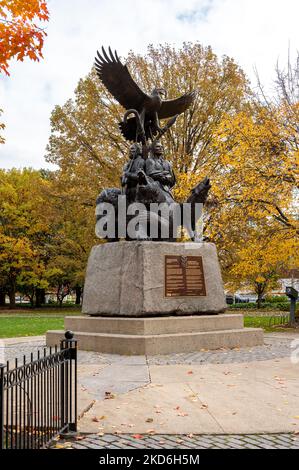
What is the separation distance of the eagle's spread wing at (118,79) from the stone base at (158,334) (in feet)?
17.2

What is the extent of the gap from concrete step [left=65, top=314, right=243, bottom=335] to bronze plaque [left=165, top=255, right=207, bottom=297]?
1.78 ft

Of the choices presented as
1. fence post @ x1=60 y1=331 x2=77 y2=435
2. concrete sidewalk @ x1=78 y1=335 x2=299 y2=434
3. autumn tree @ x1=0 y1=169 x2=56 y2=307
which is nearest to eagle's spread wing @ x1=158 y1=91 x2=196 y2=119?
concrete sidewalk @ x1=78 y1=335 x2=299 y2=434

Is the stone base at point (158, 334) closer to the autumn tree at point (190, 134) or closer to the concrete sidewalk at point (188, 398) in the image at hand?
the concrete sidewalk at point (188, 398)

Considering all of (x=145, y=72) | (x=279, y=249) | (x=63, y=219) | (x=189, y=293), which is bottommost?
(x=189, y=293)

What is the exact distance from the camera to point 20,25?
9.42 m

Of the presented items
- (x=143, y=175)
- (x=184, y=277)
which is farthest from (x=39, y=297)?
(x=184, y=277)

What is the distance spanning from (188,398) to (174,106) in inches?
349

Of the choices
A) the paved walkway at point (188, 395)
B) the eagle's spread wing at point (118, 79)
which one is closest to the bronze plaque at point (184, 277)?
the paved walkway at point (188, 395)

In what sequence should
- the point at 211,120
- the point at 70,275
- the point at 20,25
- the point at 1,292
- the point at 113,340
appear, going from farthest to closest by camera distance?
the point at 1,292 < the point at 70,275 < the point at 211,120 < the point at 113,340 < the point at 20,25

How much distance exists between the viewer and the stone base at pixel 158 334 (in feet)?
32.9

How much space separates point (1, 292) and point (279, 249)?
32879 millimetres

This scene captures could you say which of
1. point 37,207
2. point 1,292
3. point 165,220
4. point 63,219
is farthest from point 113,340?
point 1,292

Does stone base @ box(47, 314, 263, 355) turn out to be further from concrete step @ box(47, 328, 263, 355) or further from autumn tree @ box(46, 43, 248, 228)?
autumn tree @ box(46, 43, 248, 228)

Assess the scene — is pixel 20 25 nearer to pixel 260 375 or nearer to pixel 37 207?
pixel 260 375
